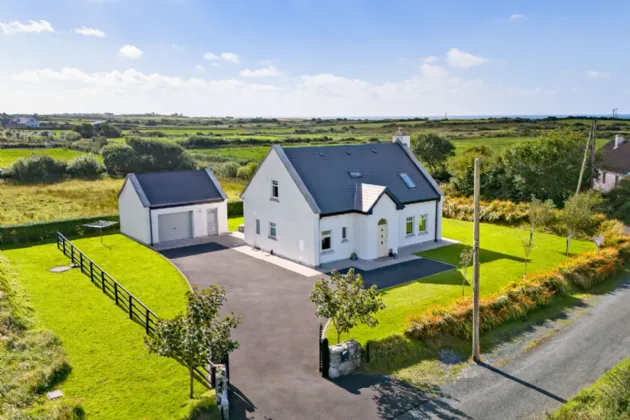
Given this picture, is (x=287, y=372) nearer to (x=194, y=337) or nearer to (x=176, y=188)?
(x=194, y=337)

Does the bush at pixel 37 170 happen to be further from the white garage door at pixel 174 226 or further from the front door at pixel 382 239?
the front door at pixel 382 239

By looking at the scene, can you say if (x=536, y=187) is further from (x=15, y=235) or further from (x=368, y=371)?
(x=15, y=235)

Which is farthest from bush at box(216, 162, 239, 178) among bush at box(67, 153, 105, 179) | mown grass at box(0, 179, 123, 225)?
bush at box(67, 153, 105, 179)

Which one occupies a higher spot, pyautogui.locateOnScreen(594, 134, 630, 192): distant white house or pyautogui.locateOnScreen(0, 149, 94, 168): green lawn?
pyautogui.locateOnScreen(0, 149, 94, 168): green lawn

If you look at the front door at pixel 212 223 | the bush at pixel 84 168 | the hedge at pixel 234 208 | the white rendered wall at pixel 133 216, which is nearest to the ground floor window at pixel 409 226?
the front door at pixel 212 223

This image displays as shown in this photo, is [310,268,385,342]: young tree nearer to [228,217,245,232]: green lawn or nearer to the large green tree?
[228,217,245,232]: green lawn

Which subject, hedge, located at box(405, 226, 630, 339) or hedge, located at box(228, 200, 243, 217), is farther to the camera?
hedge, located at box(228, 200, 243, 217)

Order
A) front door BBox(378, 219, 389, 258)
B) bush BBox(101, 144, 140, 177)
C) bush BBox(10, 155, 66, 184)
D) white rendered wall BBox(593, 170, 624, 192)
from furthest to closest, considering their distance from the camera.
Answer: bush BBox(101, 144, 140, 177) → bush BBox(10, 155, 66, 184) → white rendered wall BBox(593, 170, 624, 192) → front door BBox(378, 219, 389, 258)
